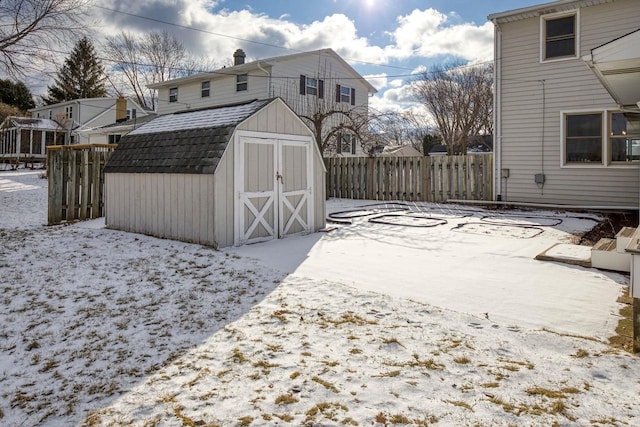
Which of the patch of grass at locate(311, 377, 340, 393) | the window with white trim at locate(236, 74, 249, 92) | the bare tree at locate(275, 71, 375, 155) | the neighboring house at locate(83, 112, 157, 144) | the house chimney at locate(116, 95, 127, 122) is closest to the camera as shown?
the patch of grass at locate(311, 377, 340, 393)

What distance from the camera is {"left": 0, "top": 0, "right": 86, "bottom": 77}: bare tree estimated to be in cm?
1523

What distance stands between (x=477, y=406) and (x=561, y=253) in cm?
431

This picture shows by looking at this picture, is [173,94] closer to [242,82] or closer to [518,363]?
[242,82]

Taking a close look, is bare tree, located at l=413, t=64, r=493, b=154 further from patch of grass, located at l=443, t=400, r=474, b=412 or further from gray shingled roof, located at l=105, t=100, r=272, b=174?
patch of grass, located at l=443, t=400, r=474, b=412

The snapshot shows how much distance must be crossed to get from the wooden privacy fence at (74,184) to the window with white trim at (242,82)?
11454mm

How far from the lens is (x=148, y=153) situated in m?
8.21

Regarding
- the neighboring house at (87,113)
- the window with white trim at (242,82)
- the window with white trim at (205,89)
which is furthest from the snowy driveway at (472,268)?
the neighboring house at (87,113)

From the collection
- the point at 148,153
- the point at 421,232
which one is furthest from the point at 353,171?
the point at 148,153

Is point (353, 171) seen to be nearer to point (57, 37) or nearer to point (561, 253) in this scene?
point (561, 253)

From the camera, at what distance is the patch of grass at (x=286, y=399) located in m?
2.45

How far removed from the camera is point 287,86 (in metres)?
20.1

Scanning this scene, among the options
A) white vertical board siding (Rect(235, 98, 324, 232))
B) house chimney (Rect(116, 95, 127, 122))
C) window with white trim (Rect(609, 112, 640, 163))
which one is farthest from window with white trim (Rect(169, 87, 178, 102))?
window with white trim (Rect(609, 112, 640, 163))

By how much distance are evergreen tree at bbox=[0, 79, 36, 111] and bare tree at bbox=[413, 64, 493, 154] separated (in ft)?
120

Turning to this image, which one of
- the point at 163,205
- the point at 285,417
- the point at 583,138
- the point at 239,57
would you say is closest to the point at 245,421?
the point at 285,417
